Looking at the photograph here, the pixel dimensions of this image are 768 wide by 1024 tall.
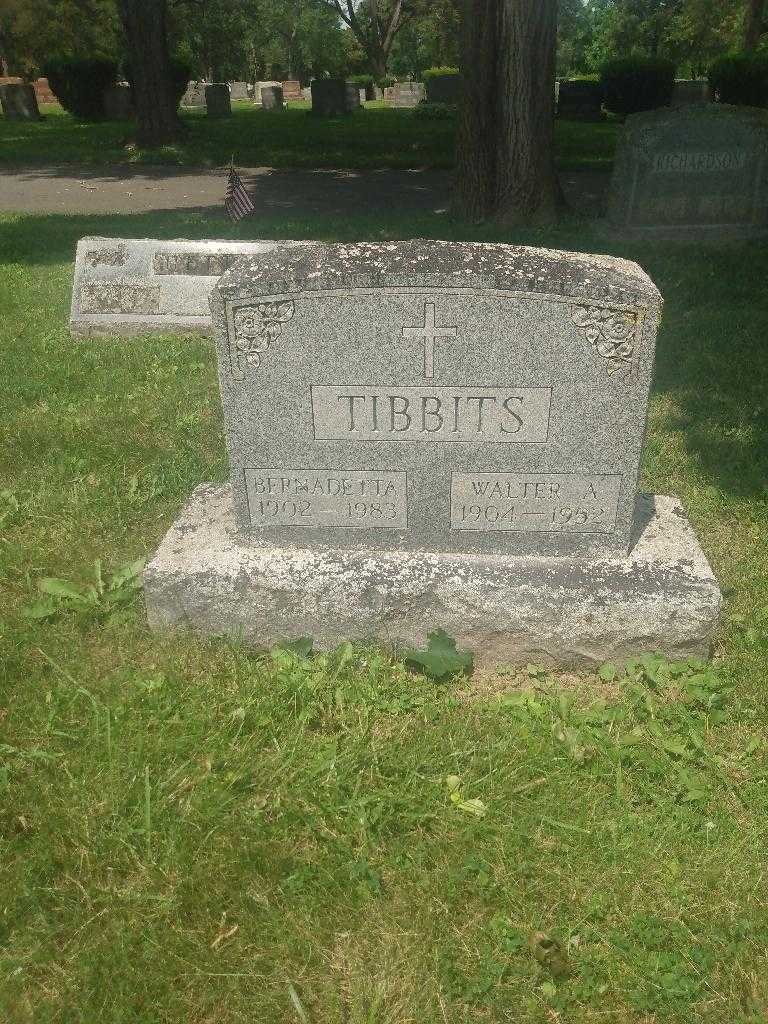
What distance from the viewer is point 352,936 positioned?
2.09 m

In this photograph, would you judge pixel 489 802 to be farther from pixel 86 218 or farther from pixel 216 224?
pixel 86 218

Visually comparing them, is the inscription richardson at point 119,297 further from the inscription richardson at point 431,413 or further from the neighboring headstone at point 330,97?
the neighboring headstone at point 330,97

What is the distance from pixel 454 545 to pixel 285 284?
1156mm

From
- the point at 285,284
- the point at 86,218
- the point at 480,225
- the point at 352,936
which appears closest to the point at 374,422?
the point at 285,284

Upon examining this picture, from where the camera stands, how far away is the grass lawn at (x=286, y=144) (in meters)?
16.1

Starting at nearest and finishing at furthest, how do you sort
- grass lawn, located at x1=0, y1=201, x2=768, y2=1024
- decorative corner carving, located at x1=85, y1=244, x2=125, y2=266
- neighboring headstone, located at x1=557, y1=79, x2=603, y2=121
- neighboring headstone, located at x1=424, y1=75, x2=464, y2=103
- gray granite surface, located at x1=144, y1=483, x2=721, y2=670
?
grass lawn, located at x1=0, y1=201, x2=768, y2=1024
gray granite surface, located at x1=144, y1=483, x2=721, y2=670
decorative corner carving, located at x1=85, y1=244, x2=125, y2=266
neighboring headstone, located at x1=557, y1=79, x2=603, y2=121
neighboring headstone, located at x1=424, y1=75, x2=464, y2=103

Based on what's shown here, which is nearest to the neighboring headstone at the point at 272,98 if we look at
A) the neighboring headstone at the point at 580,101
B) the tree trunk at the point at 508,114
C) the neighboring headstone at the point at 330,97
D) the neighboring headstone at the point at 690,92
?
the neighboring headstone at the point at 330,97

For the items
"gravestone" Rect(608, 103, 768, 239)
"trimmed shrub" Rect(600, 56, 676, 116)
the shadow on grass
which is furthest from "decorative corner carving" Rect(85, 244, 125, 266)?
"trimmed shrub" Rect(600, 56, 676, 116)

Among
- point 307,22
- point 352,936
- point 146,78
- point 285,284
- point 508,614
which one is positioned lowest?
point 352,936

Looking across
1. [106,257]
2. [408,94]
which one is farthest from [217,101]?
[106,257]

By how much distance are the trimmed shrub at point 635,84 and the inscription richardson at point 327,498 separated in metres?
28.6

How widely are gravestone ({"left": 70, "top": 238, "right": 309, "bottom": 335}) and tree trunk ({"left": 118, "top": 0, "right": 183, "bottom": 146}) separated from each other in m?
12.1

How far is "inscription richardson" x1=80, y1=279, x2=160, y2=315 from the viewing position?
6.78 metres

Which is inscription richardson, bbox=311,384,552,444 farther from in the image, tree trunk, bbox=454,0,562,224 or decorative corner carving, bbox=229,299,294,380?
tree trunk, bbox=454,0,562,224
